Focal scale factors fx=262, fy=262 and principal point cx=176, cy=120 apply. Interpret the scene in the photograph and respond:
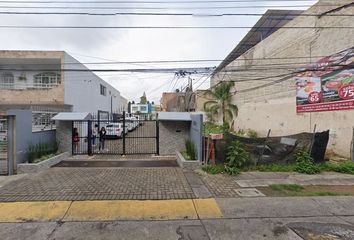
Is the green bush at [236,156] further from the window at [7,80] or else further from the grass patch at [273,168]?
the window at [7,80]

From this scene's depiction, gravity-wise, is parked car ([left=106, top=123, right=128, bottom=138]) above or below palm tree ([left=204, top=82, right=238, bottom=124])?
below

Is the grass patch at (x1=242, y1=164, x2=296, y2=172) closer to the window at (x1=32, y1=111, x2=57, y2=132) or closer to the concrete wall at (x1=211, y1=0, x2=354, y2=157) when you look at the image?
the concrete wall at (x1=211, y1=0, x2=354, y2=157)

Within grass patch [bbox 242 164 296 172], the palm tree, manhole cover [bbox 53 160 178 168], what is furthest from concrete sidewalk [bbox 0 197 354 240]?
the palm tree

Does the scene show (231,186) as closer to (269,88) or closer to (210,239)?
(210,239)

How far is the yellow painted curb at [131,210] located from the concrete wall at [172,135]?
23.0 feet

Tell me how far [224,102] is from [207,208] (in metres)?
21.8

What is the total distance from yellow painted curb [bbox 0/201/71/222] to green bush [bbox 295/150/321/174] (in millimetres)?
7591

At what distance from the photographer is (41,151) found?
10828mm

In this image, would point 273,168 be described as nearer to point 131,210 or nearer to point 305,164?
point 305,164

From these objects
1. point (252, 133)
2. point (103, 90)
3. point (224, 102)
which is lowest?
point (252, 133)

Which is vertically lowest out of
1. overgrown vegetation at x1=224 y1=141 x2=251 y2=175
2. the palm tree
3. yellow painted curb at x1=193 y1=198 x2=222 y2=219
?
yellow painted curb at x1=193 y1=198 x2=222 y2=219

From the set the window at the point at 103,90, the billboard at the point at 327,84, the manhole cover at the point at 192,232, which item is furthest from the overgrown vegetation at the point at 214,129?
the window at the point at 103,90

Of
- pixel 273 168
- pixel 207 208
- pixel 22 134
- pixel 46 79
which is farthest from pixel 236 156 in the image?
pixel 46 79

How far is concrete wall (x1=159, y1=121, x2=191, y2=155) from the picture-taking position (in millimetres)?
13258
